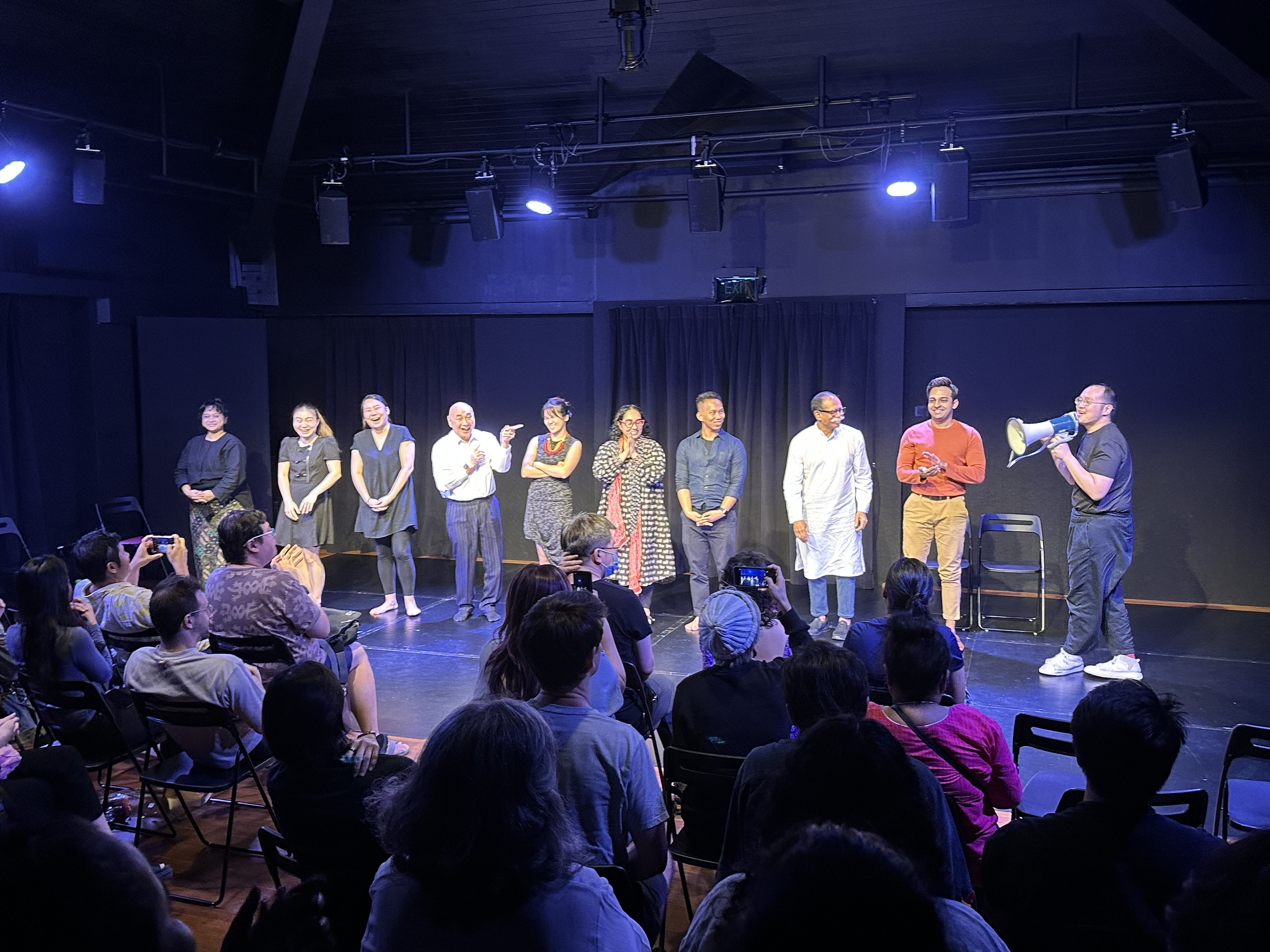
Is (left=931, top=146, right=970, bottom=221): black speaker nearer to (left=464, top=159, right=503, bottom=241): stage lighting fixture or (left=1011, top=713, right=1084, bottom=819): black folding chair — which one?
(left=464, top=159, right=503, bottom=241): stage lighting fixture

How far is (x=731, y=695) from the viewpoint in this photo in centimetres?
291

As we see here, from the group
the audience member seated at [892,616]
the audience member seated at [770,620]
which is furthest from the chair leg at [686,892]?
the audience member seated at [892,616]

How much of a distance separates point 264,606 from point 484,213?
169 inches

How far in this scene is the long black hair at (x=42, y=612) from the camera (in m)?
3.56

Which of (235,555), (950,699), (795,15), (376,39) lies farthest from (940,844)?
(376,39)

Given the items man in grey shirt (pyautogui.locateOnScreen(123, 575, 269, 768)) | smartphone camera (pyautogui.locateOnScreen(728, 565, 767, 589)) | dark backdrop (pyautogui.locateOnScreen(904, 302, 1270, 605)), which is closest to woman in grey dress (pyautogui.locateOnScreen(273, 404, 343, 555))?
man in grey shirt (pyautogui.locateOnScreen(123, 575, 269, 768))

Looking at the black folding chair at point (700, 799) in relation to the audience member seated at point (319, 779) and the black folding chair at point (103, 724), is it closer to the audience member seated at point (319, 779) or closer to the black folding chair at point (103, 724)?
the audience member seated at point (319, 779)

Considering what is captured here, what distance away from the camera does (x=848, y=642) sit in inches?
145

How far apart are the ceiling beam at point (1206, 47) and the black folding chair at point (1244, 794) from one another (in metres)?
3.35

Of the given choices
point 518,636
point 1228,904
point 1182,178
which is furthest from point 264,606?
point 1182,178

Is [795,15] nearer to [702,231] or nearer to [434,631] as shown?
[702,231]

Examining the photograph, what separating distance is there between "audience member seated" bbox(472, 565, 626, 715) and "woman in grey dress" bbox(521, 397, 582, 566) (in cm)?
297

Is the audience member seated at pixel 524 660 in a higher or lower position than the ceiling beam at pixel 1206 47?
lower

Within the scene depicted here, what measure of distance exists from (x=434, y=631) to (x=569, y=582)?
105 inches
